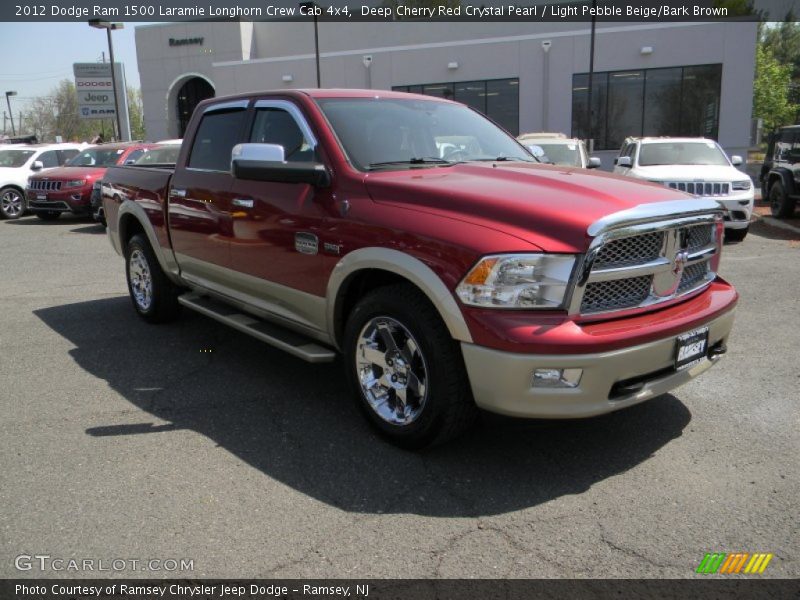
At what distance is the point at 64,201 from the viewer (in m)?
15.4

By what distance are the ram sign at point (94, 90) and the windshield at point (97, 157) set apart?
1735 cm

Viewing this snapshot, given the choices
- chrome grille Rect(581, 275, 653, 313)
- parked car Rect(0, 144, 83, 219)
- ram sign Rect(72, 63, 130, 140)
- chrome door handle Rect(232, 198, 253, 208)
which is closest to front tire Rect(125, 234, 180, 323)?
chrome door handle Rect(232, 198, 253, 208)

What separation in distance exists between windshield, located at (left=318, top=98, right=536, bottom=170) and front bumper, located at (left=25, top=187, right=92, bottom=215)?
12767 mm

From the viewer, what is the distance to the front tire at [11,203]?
16886 millimetres

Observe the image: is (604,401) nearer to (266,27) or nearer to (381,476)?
(381,476)

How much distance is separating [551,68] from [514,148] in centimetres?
2537

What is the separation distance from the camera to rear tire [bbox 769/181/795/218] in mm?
14328

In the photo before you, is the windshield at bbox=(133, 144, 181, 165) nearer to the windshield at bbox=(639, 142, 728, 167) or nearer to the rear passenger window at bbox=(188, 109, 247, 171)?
the rear passenger window at bbox=(188, 109, 247, 171)

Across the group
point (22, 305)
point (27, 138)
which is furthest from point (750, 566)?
point (27, 138)

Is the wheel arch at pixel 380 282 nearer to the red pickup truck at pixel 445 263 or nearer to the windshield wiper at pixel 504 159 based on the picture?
the red pickup truck at pixel 445 263

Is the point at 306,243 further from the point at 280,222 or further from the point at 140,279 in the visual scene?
the point at 140,279

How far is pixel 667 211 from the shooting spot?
11.3ft

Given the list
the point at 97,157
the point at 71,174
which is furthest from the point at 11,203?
the point at 71,174

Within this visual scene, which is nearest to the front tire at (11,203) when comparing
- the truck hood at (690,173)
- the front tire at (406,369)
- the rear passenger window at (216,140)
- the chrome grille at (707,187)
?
the rear passenger window at (216,140)
